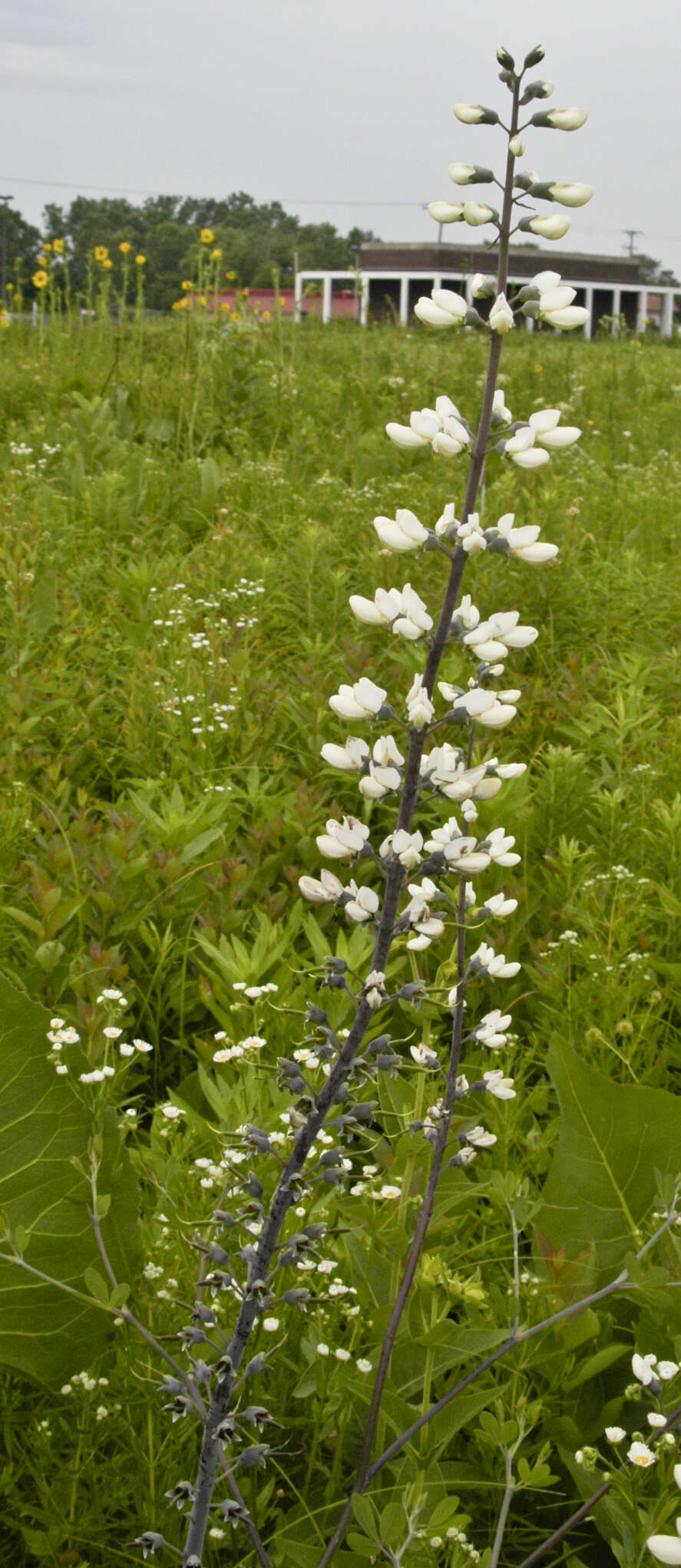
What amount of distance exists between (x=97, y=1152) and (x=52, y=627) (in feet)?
10.1

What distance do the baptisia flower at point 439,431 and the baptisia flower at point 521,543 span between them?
0.09 meters

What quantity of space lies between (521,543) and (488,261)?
2281 inches

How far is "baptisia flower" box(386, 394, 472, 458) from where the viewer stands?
1269 millimetres

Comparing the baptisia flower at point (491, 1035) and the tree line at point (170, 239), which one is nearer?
the baptisia flower at point (491, 1035)

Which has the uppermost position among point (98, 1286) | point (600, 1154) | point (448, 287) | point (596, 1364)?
point (448, 287)

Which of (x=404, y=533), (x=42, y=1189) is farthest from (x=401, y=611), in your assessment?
(x=42, y=1189)

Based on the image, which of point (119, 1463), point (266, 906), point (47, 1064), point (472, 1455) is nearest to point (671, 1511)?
point (472, 1455)

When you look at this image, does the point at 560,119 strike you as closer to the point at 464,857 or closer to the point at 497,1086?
the point at 464,857

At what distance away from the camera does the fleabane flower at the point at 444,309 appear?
1397 mm

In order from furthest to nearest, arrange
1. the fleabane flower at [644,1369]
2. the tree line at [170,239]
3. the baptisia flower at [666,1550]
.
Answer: the tree line at [170,239] → the fleabane flower at [644,1369] → the baptisia flower at [666,1550]

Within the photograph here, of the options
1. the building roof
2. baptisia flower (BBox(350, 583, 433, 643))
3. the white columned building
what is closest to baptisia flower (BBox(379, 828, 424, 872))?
baptisia flower (BBox(350, 583, 433, 643))

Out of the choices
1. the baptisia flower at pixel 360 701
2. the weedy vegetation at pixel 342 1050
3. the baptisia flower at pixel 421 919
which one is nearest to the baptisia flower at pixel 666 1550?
the weedy vegetation at pixel 342 1050

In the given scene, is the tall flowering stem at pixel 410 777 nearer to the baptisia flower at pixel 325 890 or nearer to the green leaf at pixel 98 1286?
the baptisia flower at pixel 325 890

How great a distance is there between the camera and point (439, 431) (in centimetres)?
130
